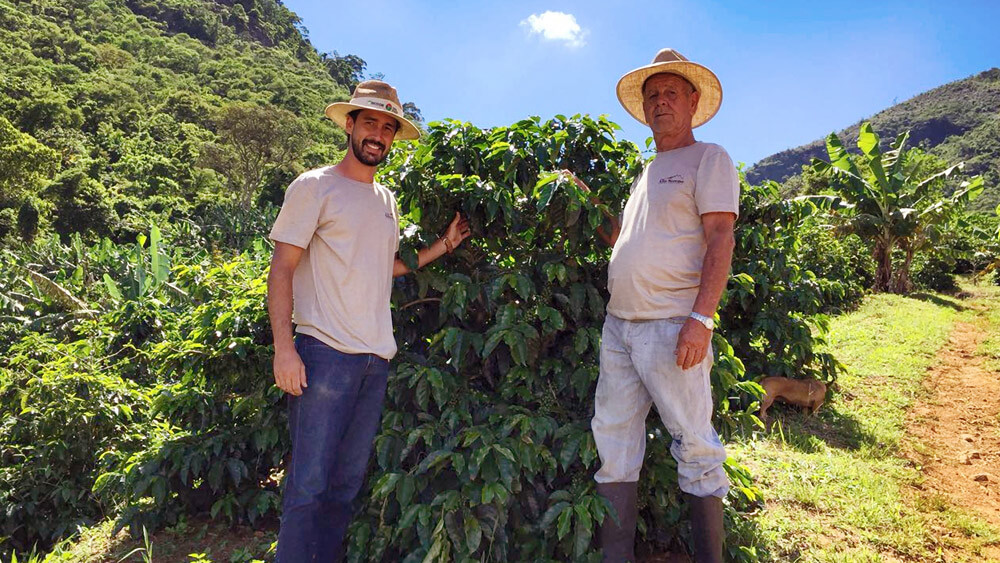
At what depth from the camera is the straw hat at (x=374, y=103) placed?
2.46 metres

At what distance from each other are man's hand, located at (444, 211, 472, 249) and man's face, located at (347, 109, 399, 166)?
1.62ft

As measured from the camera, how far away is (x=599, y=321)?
116 inches

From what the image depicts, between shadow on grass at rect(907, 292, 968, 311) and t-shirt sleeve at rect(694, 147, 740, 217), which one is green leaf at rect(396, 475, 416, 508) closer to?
t-shirt sleeve at rect(694, 147, 740, 217)

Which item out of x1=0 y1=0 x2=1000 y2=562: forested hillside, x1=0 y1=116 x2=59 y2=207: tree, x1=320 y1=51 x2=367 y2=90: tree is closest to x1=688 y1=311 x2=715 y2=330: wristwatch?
x1=0 y1=0 x2=1000 y2=562: forested hillside

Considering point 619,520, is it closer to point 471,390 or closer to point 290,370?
point 471,390

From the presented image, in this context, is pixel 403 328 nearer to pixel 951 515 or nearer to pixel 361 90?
pixel 361 90

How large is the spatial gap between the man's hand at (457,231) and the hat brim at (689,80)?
0.90m

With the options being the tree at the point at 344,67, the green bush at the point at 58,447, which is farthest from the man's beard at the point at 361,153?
the tree at the point at 344,67

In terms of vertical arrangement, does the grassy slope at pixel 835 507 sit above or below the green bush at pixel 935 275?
Result: below

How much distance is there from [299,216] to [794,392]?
4.58 metres

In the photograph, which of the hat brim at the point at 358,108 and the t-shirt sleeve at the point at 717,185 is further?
the hat brim at the point at 358,108

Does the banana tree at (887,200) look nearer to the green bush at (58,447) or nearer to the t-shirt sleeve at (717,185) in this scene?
the t-shirt sleeve at (717,185)

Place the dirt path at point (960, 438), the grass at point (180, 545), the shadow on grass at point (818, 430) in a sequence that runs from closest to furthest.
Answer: the grass at point (180, 545) → the dirt path at point (960, 438) → the shadow on grass at point (818, 430)

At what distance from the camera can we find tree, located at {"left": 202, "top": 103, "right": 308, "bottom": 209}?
96.5ft
